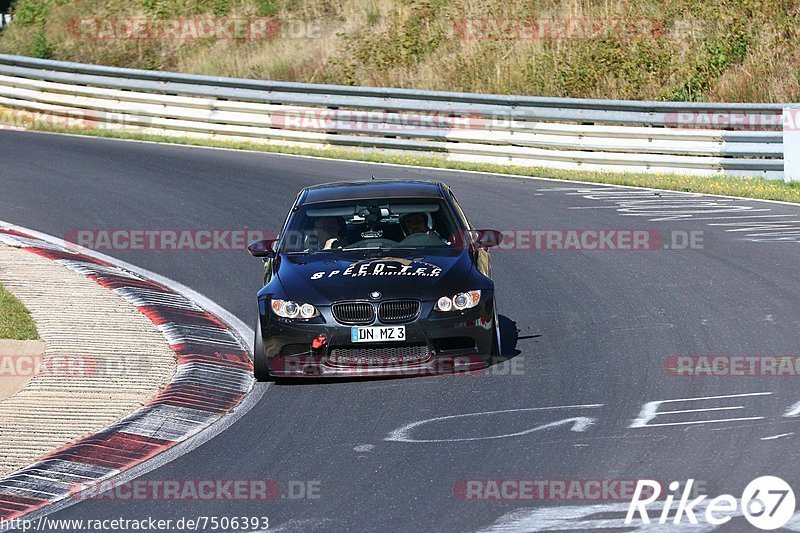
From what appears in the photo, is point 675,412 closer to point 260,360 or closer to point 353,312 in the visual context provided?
point 353,312

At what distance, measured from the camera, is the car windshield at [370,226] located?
1098 centimetres

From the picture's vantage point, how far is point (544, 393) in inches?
362

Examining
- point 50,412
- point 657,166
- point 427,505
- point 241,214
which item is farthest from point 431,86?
point 427,505

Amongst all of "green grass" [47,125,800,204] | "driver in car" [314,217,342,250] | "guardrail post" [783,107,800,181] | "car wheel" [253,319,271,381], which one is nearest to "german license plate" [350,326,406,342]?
"car wheel" [253,319,271,381]

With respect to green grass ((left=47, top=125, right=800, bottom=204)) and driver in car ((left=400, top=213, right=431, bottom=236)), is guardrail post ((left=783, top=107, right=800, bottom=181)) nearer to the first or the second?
green grass ((left=47, top=125, right=800, bottom=204))

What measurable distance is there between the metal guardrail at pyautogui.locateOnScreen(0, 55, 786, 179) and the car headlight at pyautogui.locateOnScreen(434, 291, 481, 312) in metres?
10.8

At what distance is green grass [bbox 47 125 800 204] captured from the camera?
1864 cm

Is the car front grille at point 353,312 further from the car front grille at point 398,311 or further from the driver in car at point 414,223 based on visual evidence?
the driver in car at point 414,223

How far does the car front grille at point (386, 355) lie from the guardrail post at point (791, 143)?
10.9 metres

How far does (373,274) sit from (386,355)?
0.75 metres

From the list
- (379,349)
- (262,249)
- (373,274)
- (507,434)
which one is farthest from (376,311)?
(507,434)

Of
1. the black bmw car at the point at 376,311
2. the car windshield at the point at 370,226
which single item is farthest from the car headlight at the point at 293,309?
the car windshield at the point at 370,226

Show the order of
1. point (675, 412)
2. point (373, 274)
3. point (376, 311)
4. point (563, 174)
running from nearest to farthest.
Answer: point (675, 412) < point (376, 311) < point (373, 274) < point (563, 174)

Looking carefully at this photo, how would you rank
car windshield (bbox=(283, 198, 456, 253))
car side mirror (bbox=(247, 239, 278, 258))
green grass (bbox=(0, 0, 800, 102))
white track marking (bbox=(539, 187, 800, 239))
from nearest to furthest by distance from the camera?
car side mirror (bbox=(247, 239, 278, 258))
car windshield (bbox=(283, 198, 456, 253))
white track marking (bbox=(539, 187, 800, 239))
green grass (bbox=(0, 0, 800, 102))
